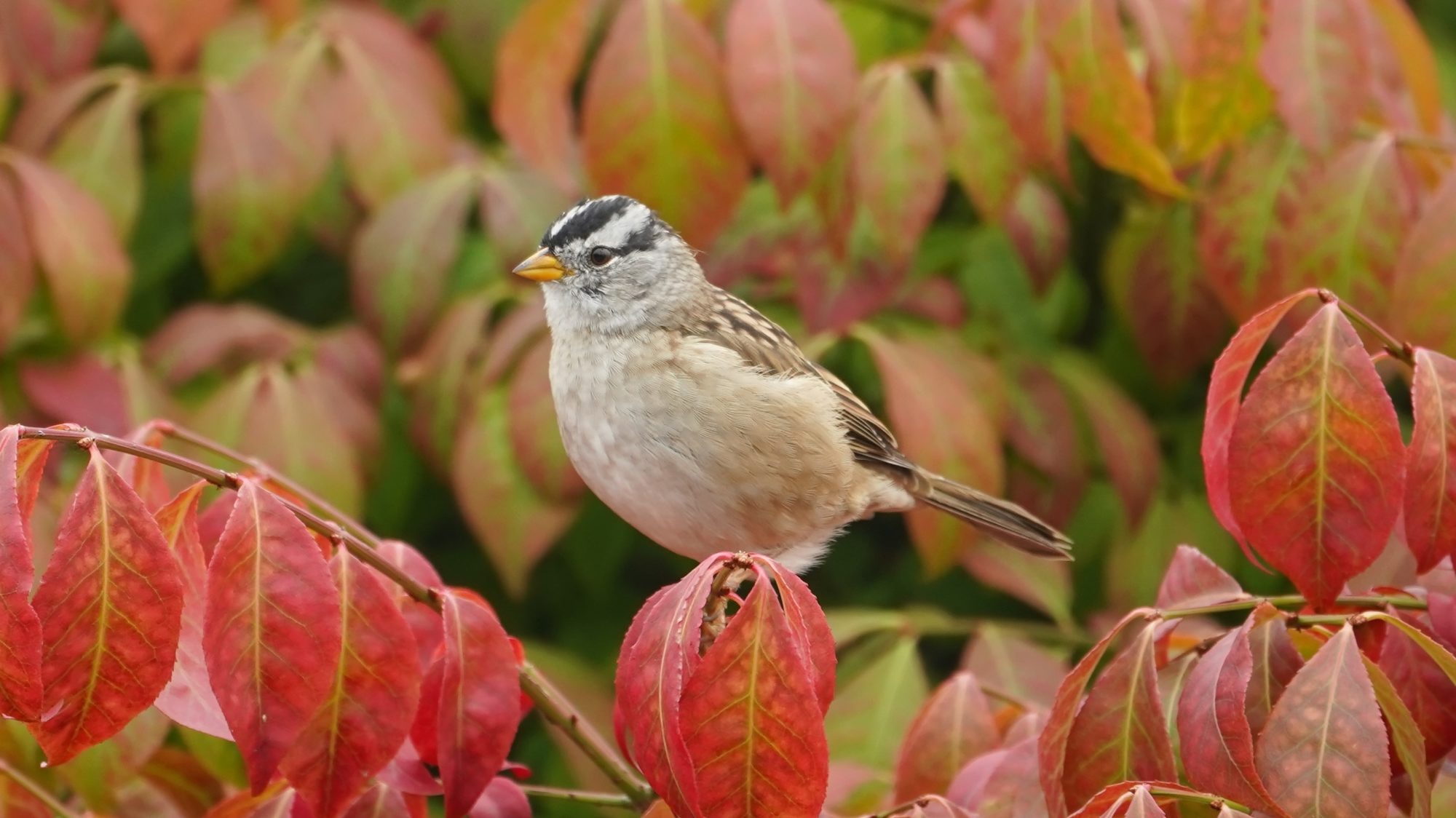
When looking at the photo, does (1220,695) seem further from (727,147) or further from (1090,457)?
(1090,457)

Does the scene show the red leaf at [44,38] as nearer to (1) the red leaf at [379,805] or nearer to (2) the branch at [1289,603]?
(1) the red leaf at [379,805]

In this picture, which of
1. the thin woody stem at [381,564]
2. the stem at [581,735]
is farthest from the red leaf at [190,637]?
the stem at [581,735]

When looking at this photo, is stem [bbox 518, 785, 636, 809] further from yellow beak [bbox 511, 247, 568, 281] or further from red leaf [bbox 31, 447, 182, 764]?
yellow beak [bbox 511, 247, 568, 281]

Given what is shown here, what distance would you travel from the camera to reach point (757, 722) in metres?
1.35

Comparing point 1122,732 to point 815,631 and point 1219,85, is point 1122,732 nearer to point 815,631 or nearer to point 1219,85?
point 815,631

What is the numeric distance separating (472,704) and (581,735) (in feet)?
0.54

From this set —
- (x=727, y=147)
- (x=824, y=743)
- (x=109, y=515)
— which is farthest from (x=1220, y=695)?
(x=727, y=147)

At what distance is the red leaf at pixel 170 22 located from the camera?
2736mm

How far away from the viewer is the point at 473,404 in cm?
278

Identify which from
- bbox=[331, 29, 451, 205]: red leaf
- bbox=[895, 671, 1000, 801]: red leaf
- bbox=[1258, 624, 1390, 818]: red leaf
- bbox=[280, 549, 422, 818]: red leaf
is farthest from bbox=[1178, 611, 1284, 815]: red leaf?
bbox=[331, 29, 451, 205]: red leaf

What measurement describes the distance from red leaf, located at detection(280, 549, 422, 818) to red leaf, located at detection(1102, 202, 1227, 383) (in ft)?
5.98

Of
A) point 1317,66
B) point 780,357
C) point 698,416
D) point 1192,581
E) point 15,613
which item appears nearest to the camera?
point 15,613

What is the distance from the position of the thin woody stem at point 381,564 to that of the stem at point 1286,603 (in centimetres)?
61

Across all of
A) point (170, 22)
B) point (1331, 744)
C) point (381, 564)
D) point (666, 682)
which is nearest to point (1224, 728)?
point (1331, 744)
